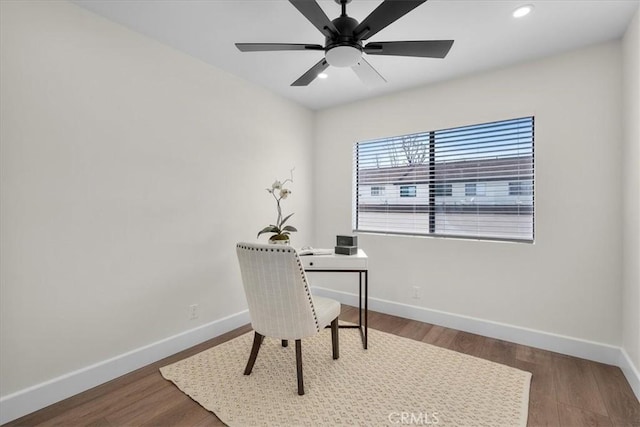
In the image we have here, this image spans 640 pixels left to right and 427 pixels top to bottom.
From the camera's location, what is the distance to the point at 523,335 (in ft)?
8.56

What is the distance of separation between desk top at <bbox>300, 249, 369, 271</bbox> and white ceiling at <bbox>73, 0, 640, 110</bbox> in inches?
66.9

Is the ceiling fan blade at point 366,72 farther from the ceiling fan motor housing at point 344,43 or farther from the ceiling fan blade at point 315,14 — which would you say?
the ceiling fan blade at point 315,14

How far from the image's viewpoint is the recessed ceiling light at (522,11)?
6.11 ft

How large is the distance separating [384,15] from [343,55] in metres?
0.32

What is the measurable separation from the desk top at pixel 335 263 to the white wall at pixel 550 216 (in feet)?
3.11

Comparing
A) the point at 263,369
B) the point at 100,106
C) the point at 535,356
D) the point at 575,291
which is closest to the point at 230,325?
the point at 263,369

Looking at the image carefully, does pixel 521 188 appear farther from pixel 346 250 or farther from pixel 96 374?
pixel 96 374

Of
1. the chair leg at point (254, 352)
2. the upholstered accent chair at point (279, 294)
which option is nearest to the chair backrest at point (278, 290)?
the upholstered accent chair at point (279, 294)

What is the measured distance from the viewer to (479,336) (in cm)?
278

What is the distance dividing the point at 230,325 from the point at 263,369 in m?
0.84

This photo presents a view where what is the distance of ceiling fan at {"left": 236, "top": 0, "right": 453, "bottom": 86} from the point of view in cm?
137

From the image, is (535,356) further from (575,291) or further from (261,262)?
(261,262)
